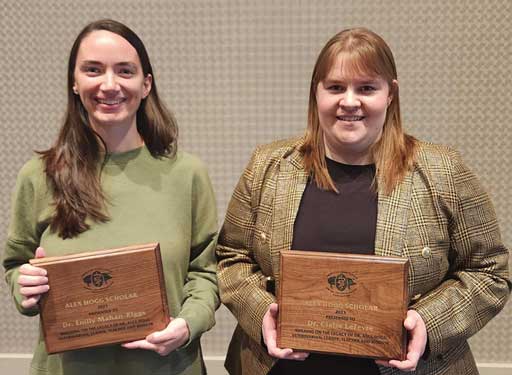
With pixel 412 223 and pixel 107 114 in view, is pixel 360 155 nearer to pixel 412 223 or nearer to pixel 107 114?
pixel 412 223

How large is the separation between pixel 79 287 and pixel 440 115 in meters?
1.56

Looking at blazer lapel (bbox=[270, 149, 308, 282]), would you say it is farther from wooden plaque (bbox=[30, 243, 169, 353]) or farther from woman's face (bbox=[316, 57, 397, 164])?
wooden plaque (bbox=[30, 243, 169, 353])

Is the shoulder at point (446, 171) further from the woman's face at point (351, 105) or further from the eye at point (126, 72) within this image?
the eye at point (126, 72)

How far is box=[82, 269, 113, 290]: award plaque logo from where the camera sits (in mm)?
1020

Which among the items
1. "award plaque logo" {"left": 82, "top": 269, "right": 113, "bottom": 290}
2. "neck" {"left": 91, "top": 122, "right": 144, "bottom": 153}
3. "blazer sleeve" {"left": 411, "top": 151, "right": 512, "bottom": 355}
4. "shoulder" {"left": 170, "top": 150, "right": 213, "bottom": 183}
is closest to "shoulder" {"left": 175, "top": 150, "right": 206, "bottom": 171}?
"shoulder" {"left": 170, "top": 150, "right": 213, "bottom": 183}

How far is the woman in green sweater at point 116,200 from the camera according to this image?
3.63ft

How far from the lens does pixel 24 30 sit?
2.10m

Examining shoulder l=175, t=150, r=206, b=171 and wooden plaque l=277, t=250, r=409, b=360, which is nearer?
wooden plaque l=277, t=250, r=409, b=360

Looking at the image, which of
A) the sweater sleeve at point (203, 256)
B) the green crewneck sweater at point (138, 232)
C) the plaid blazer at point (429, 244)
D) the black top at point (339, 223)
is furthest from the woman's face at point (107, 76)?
the black top at point (339, 223)

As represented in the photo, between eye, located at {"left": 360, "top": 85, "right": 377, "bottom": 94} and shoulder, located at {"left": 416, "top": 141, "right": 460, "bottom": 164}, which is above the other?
eye, located at {"left": 360, "top": 85, "right": 377, "bottom": 94}

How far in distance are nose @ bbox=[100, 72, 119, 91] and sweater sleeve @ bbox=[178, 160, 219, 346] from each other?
0.27 metres

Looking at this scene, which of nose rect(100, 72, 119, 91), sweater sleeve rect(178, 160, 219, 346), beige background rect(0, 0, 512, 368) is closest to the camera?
nose rect(100, 72, 119, 91)

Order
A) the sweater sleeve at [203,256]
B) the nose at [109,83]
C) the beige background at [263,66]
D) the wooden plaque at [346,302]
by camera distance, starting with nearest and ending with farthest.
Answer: the wooden plaque at [346,302], the nose at [109,83], the sweater sleeve at [203,256], the beige background at [263,66]

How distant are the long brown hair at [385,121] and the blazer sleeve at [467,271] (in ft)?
0.37
